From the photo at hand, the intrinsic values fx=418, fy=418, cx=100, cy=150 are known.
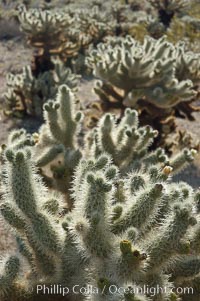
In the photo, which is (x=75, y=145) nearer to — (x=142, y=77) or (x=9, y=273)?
(x=142, y=77)

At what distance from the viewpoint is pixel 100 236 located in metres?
2.51

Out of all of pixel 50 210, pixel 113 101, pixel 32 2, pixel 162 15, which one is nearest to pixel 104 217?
pixel 50 210

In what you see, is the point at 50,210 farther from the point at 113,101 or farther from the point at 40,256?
the point at 113,101

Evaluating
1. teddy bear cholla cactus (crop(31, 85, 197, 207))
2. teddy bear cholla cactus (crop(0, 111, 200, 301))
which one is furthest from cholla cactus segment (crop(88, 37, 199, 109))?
teddy bear cholla cactus (crop(0, 111, 200, 301))

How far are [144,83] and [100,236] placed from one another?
4.08 m

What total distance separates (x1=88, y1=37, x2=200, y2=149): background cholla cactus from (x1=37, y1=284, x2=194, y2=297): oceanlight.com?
12.1 feet

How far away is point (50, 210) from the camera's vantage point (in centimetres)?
280

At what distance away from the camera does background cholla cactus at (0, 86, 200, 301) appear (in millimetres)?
2393

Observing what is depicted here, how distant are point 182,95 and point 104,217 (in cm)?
403

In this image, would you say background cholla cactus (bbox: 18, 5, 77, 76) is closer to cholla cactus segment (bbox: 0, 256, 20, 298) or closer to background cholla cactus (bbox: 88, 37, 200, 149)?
background cholla cactus (bbox: 88, 37, 200, 149)

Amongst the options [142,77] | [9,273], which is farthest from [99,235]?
[142,77]

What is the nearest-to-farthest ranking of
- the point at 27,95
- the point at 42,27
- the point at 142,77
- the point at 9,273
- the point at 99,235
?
1. the point at 99,235
2. the point at 9,273
3. the point at 142,77
4. the point at 27,95
5. the point at 42,27

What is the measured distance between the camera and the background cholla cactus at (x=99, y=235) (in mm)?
2393

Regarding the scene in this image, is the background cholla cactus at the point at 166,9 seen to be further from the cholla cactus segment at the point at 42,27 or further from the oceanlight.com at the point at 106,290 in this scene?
the oceanlight.com at the point at 106,290
